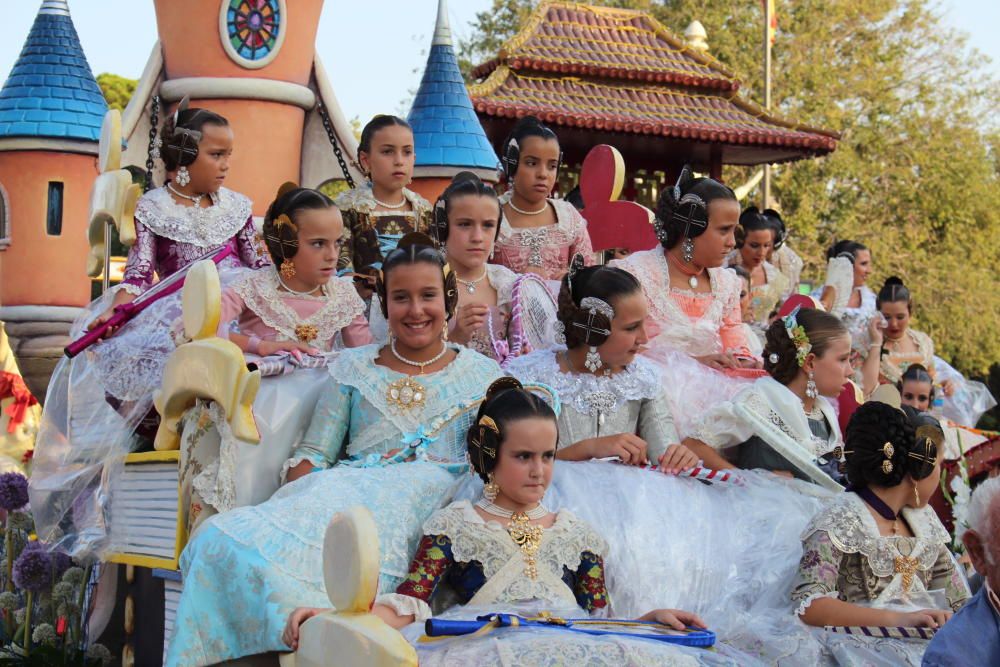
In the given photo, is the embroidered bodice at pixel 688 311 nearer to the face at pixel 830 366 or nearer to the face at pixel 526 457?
the face at pixel 830 366

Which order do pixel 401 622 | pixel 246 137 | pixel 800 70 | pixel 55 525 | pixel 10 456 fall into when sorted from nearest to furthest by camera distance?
pixel 401 622 → pixel 55 525 → pixel 246 137 → pixel 10 456 → pixel 800 70

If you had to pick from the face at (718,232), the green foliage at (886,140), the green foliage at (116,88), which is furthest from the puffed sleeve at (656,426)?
the green foliage at (116,88)

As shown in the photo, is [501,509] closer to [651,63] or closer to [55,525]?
[55,525]

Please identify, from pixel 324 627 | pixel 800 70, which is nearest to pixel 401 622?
pixel 324 627

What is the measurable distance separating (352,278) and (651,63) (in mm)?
15321

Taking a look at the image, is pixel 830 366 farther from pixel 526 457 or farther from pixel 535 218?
pixel 535 218

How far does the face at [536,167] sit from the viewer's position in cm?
743

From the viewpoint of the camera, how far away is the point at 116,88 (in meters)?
34.7

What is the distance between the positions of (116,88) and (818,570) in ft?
107

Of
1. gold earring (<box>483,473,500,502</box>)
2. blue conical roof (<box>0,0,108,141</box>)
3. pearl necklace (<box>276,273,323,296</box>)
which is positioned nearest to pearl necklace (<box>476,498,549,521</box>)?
gold earring (<box>483,473,500,502</box>)

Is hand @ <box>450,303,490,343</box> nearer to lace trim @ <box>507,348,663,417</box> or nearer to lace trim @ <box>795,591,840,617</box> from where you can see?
lace trim @ <box>507,348,663,417</box>

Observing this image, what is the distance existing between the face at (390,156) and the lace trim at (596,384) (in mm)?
2159

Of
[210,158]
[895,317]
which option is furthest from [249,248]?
[895,317]

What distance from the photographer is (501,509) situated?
4727 millimetres
